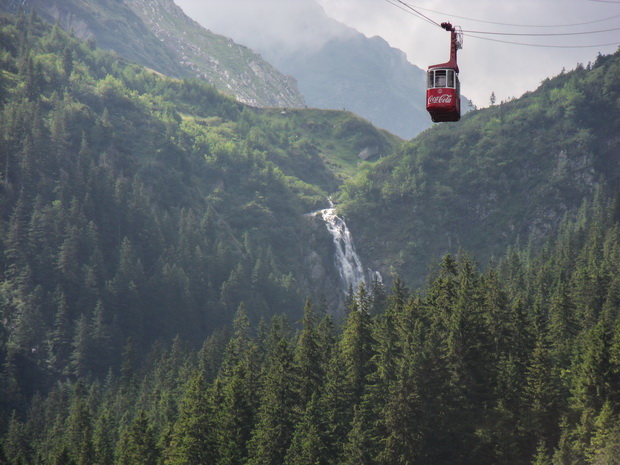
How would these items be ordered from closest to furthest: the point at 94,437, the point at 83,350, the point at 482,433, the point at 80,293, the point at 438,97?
the point at 438,97 → the point at 482,433 → the point at 94,437 → the point at 83,350 → the point at 80,293

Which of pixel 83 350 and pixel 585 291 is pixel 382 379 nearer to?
pixel 585 291

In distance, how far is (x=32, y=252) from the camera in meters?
172

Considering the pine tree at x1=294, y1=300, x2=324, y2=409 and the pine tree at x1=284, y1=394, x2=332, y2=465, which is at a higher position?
the pine tree at x1=294, y1=300, x2=324, y2=409

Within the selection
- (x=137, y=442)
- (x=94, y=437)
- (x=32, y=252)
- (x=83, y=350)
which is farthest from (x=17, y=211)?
(x=137, y=442)

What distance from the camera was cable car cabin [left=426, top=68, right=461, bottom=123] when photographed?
53.0m

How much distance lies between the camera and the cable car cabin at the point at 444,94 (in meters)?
53.0

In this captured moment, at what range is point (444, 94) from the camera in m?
53.2

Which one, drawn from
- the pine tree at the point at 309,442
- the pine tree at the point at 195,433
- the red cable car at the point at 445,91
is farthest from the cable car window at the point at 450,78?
the pine tree at the point at 195,433

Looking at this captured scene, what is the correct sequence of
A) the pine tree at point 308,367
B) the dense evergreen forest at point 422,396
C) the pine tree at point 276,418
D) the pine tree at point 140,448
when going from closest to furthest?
the dense evergreen forest at point 422,396, the pine tree at point 276,418, the pine tree at point 308,367, the pine tree at point 140,448

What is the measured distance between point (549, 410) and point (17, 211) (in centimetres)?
13507

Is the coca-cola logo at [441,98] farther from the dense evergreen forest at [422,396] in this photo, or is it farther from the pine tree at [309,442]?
the pine tree at [309,442]

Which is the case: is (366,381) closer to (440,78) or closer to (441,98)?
(441,98)

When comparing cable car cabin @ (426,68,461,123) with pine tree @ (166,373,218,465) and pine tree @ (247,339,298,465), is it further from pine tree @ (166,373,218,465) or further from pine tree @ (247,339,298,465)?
pine tree @ (166,373,218,465)

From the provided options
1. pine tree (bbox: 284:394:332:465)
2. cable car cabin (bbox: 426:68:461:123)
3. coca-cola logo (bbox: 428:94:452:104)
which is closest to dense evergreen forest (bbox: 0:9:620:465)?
pine tree (bbox: 284:394:332:465)
